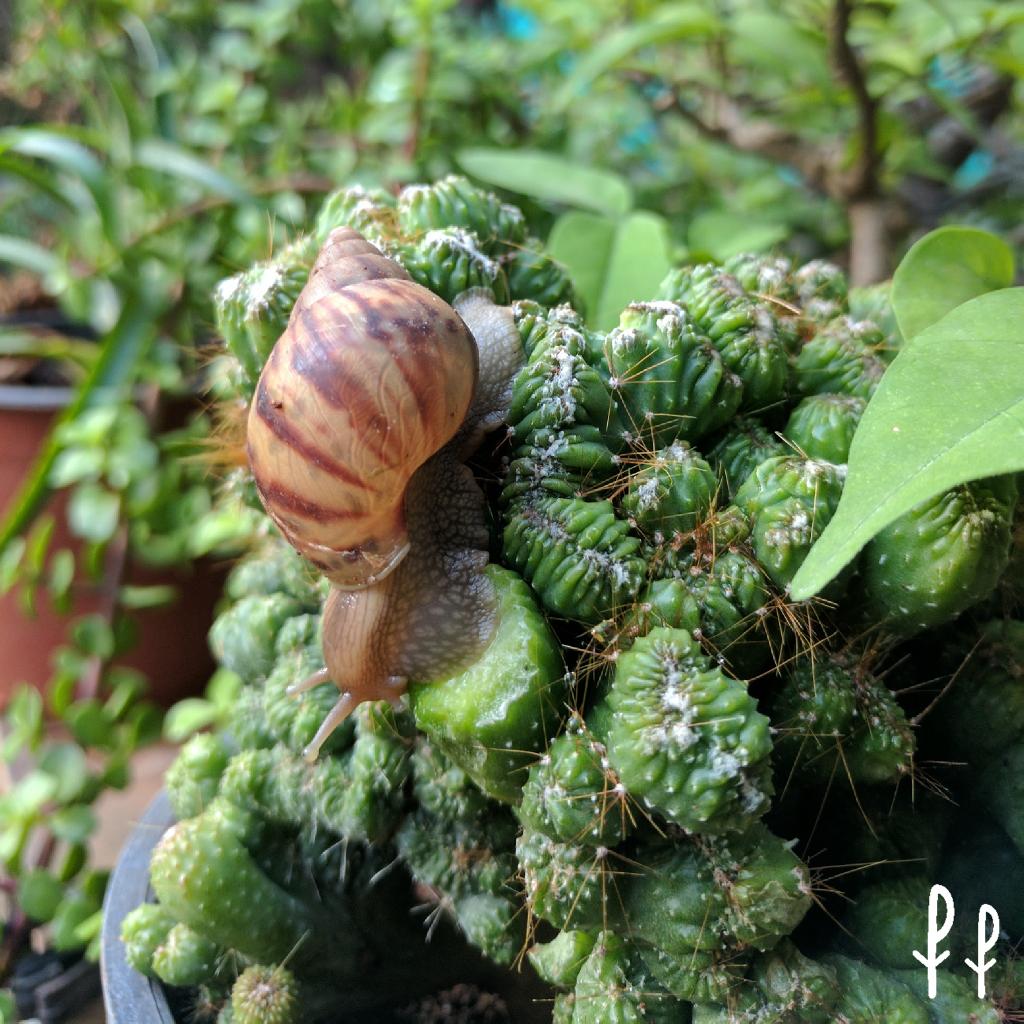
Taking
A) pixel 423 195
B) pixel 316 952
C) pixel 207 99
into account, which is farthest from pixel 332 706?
pixel 207 99

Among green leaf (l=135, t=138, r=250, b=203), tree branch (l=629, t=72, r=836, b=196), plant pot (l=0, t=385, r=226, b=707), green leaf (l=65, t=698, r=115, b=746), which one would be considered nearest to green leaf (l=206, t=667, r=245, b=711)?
green leaf (l=65, t=698, r=115, b=746)

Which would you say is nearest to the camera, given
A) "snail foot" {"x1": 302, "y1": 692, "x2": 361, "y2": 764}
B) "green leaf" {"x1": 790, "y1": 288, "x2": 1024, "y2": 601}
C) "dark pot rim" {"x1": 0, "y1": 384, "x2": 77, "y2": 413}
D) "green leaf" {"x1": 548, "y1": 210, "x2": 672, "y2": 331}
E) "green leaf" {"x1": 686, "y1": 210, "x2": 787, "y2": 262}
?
"green leaf" {"x1": 790, "y1": 288, "x2": 1024, "y2": 601}

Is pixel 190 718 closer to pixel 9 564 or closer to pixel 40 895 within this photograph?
pixel 40 895

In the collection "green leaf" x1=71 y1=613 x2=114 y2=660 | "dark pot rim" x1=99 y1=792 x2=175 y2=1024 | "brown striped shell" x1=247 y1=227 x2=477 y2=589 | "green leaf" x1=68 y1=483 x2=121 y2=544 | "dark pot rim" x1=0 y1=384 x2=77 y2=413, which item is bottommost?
"green leaf" x1=71 y1=613 x2=114 y2=660

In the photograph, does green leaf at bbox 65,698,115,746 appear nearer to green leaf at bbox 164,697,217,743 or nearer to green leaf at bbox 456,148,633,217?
green leaf at bbox 164,697,217,743

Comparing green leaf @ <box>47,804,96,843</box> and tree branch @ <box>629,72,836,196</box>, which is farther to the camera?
tree branch @ <box>629,72,836,196</box>

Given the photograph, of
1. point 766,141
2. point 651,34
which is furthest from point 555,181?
point 766,141

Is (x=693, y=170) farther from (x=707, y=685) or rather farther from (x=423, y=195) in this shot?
(x=707, y=685)

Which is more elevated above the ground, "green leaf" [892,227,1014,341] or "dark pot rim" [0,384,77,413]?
"green leaf" [892,227,1014,341]
